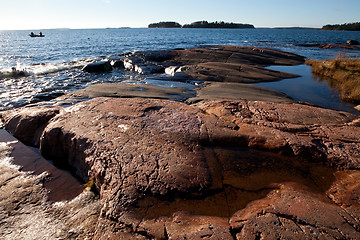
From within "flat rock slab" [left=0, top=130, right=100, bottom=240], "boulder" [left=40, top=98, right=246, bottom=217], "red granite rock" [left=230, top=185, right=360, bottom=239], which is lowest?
"flat rock slab" [left=0, top=130, right=100, bottom=240]

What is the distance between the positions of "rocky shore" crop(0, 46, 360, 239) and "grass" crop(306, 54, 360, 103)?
4.87 metres

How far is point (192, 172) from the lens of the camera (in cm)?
330

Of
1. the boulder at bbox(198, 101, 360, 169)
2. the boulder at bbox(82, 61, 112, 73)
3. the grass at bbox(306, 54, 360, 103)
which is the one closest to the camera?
the boulder at bbox(198, 101, 360, 169)

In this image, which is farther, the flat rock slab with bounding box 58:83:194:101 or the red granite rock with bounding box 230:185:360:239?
the flat rock slab with bounding box 58:83:194:101

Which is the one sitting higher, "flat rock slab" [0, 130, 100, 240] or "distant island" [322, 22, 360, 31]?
"distant island" [322, 22, 360, 31]

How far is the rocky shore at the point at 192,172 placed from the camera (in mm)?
2594

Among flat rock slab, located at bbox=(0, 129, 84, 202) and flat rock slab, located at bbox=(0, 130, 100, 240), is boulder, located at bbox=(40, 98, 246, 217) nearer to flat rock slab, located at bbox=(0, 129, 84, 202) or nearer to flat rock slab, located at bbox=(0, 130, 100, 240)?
flat rock slab, located at bbox=(0, 129, 84, 202)

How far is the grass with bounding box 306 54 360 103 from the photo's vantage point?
9281 millimetres

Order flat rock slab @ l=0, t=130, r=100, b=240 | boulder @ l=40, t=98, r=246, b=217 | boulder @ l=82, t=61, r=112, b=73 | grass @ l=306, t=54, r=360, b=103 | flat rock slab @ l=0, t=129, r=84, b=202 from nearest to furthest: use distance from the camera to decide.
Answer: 1. flat rock slab @ l=0, t=130, r=100, b=240
2. boulder @ l=40, t=98, r=246, b=217
3. flat rock slab @ l=0, t=129, r=84, b=202
4. grass @ l=306, t=54, r=360, b=103
5. boulder @ l=82, t=61, r=112, b=73

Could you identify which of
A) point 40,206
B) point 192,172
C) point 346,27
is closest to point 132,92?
point 40,206

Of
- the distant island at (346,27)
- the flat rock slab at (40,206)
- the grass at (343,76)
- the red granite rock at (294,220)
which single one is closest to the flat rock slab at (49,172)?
the flat rock slab at (40,206)

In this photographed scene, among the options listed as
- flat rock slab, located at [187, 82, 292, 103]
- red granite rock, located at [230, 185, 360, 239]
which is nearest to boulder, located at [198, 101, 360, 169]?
red granite rock, located at [230, 185, 360, 239]

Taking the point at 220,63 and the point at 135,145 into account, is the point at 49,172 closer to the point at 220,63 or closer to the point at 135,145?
the point at 135,145

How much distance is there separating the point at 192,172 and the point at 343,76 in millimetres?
13169
